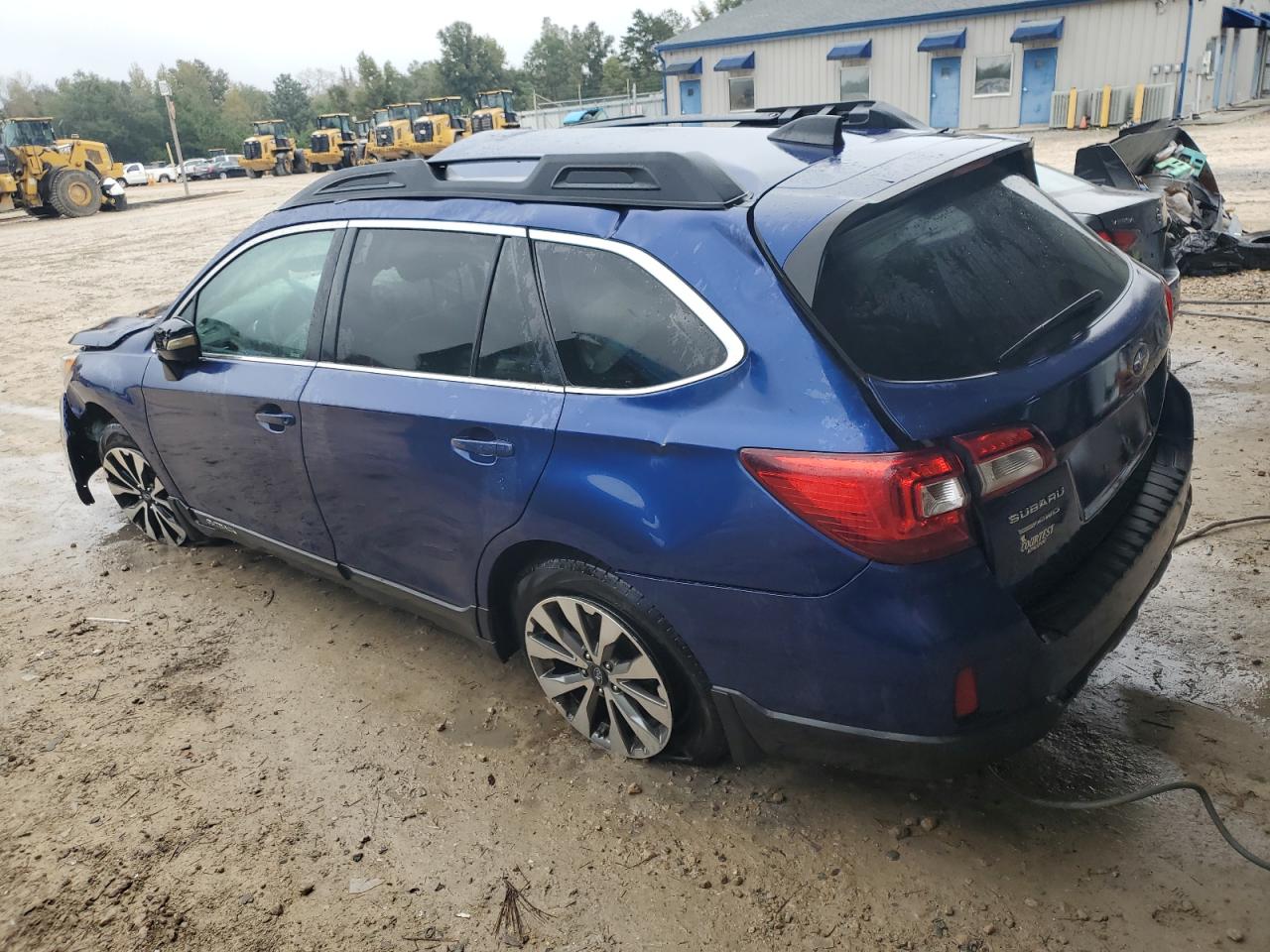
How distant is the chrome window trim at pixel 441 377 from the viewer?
2749 mm

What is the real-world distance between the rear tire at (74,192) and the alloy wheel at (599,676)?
1221 inches

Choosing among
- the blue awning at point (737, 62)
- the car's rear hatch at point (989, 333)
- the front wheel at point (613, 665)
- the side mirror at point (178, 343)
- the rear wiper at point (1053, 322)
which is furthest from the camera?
the blue awning at point (737, 62)

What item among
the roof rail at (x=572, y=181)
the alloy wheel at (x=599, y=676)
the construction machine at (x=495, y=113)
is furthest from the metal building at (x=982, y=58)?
the alloy wheel at (x=599, y=676)

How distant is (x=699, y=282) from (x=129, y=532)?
4104 millimetres

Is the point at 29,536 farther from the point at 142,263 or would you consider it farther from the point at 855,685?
the point at 142,263

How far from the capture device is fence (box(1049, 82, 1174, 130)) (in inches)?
1128

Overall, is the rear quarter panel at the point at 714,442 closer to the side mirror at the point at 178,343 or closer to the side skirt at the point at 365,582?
the side skirt at the point at 365,582

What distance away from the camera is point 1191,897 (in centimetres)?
Answer: 234

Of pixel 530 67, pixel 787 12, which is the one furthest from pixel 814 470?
pixel 530 67

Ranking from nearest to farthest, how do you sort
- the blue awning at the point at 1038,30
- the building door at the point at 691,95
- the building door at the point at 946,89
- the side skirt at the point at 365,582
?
1. the side skirt at the point at 365,582
2. the blue awning at the point at 1038,30
3. the building door at the point at 946,89
4. the building door at the point at 691,95

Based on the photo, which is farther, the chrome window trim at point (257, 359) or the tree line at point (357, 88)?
the tree line at point (357, 88)

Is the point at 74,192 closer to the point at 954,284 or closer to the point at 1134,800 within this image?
the point at 954,284

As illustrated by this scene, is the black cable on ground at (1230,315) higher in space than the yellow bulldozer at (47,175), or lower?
lower

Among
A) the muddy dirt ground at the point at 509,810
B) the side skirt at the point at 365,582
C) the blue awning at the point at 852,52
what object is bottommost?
the muddy dirt ground at the point at 509,810
